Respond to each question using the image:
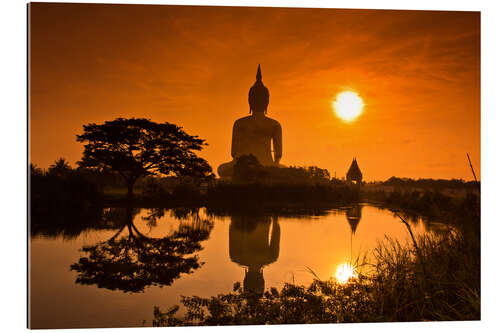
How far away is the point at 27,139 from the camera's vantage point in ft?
11.0

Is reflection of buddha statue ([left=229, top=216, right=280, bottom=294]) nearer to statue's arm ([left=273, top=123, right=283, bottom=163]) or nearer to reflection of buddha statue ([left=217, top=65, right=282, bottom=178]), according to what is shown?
reflection of buddha statue ([left=217, top=65, right=282, bottom=178])

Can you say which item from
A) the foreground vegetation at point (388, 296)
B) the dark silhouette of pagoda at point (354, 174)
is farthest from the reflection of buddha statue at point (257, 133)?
the foreground vegetation at point (388, 296)

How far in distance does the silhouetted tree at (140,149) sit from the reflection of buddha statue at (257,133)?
1.33 feet

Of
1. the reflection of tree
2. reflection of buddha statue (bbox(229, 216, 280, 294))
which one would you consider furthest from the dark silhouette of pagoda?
the reflection of tree

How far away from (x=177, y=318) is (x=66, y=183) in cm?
168

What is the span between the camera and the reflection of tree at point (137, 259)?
3.54 metres

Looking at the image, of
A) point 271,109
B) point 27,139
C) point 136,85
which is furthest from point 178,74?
point 27,139

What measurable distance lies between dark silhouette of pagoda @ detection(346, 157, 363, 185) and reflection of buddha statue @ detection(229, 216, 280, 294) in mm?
953

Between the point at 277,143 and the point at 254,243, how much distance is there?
1153 millimetres

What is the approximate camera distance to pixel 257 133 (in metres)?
4.58

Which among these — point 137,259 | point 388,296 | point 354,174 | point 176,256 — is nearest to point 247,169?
point 354,174

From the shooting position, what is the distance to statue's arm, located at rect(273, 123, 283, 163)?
426cm

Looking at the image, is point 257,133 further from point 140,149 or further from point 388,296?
point 388,296
